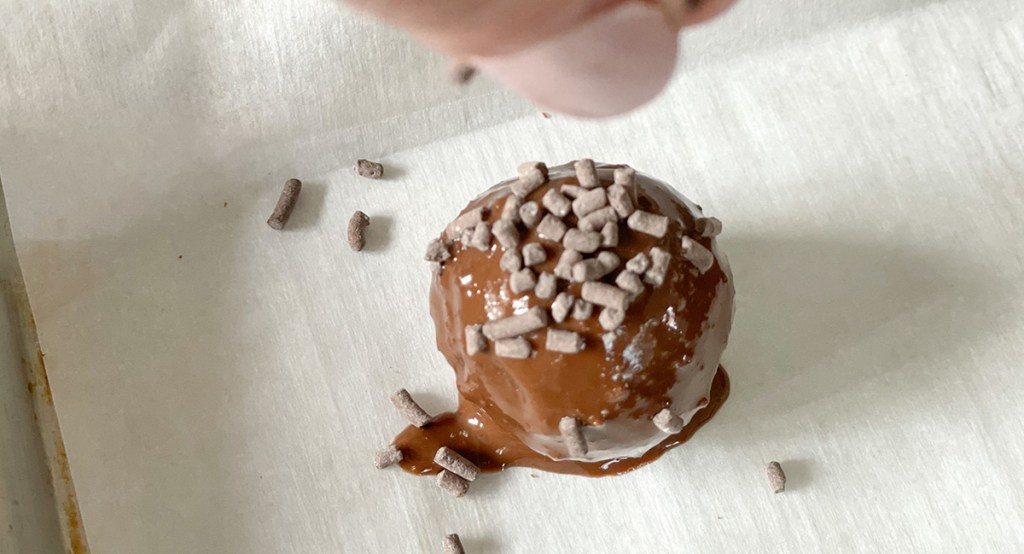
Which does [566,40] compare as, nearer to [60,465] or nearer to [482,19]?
[482,19]

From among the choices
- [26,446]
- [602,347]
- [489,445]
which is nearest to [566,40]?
[602,347]

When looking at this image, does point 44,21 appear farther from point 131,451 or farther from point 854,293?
point 854,293

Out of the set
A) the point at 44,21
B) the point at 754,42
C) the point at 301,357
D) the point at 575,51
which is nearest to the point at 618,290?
the point at 575,51

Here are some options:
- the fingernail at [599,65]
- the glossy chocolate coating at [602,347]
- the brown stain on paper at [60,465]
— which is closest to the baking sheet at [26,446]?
the brown stain on paper at [60,465]

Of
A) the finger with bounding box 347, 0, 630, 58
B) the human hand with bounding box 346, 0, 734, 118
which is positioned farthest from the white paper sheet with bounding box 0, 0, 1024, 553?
the finger with bounding box 347, 0, 630, 58

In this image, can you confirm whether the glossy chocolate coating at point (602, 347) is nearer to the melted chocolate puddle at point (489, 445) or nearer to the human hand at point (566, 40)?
the melted chocolate puddle at point (489, 445)
